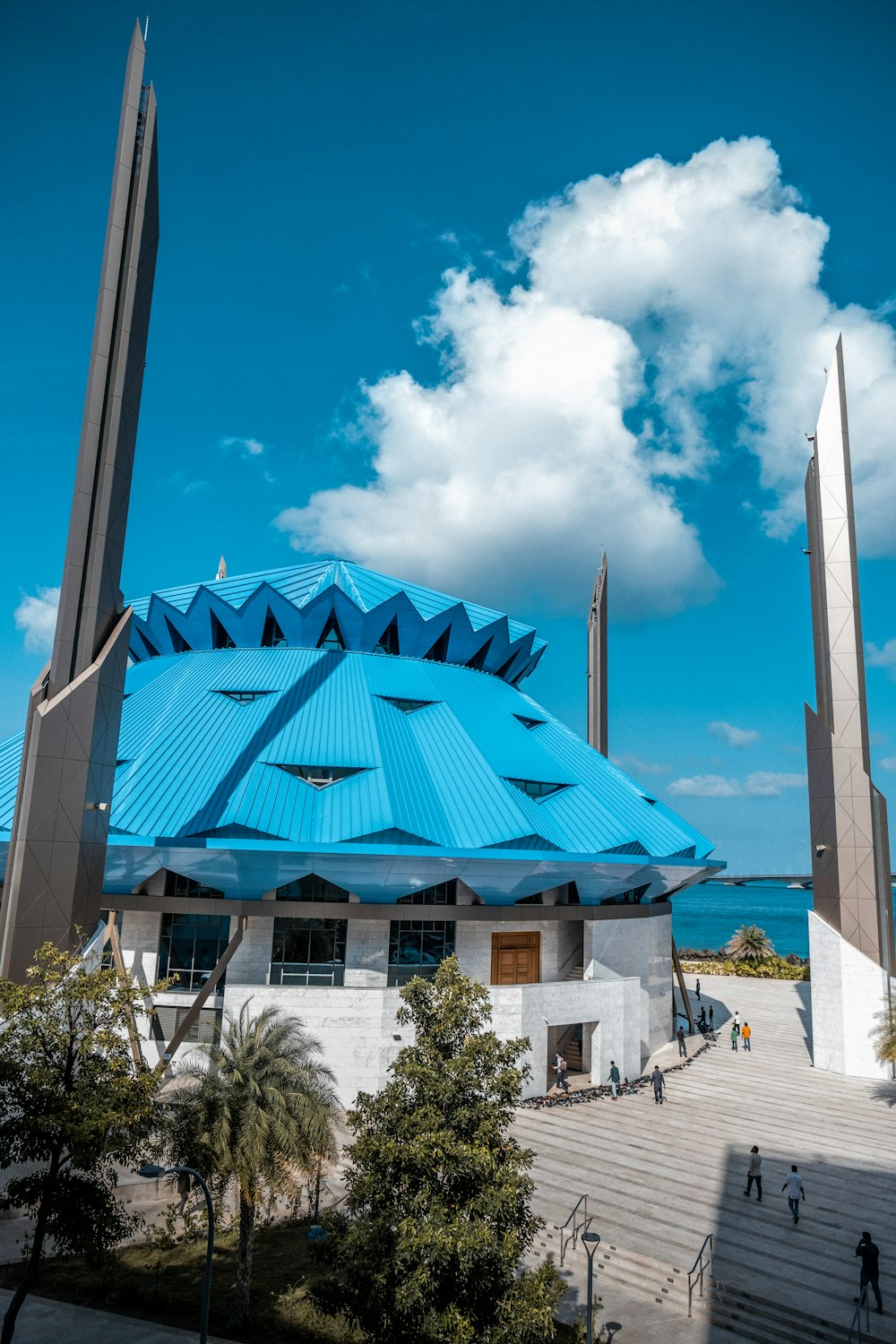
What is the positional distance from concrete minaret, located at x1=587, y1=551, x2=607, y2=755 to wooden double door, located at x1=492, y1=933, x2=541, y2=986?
24.5 metres

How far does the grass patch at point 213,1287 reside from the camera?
16.0 m

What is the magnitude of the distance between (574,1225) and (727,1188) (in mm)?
5181

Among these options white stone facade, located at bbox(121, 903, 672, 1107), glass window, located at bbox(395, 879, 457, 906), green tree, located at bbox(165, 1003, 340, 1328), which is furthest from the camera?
glass window, located at bbox(395, 879, 457, 906)

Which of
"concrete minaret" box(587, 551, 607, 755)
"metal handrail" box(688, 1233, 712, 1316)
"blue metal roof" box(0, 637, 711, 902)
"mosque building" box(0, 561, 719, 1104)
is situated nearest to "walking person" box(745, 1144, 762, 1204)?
"metal handrail" box(688, 1233, 712, 1316)

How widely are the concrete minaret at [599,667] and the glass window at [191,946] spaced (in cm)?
3195

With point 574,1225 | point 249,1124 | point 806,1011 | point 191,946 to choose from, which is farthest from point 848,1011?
point 249,1124

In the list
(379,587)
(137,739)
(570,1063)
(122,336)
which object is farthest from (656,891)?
(122,336)

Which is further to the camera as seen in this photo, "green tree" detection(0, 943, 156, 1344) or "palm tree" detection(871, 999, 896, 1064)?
"palm tree" detection(871, 999, 896, 1064)

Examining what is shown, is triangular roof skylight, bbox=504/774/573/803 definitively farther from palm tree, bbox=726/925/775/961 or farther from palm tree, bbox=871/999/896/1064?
→ palm tree, bbox=726/925/775/961

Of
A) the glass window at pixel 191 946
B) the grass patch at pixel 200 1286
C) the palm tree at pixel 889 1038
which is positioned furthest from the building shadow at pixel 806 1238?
the glass window at pixel 191 946

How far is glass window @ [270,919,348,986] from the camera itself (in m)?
30.0

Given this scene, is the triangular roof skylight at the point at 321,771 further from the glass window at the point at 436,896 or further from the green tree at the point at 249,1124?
the green tree at the point at 249,1124

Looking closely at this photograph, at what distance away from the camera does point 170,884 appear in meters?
31.7

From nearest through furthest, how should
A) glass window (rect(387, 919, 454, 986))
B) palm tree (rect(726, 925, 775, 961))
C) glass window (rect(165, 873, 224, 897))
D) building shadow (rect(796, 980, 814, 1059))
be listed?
glass window (rect(387, 919, 454, 986)), glass window (rect(165, 873, 224, 897)), building shadow (rect(796, 980, 814, 1059)), palm tree (rect(726, 925, 775, 961))
